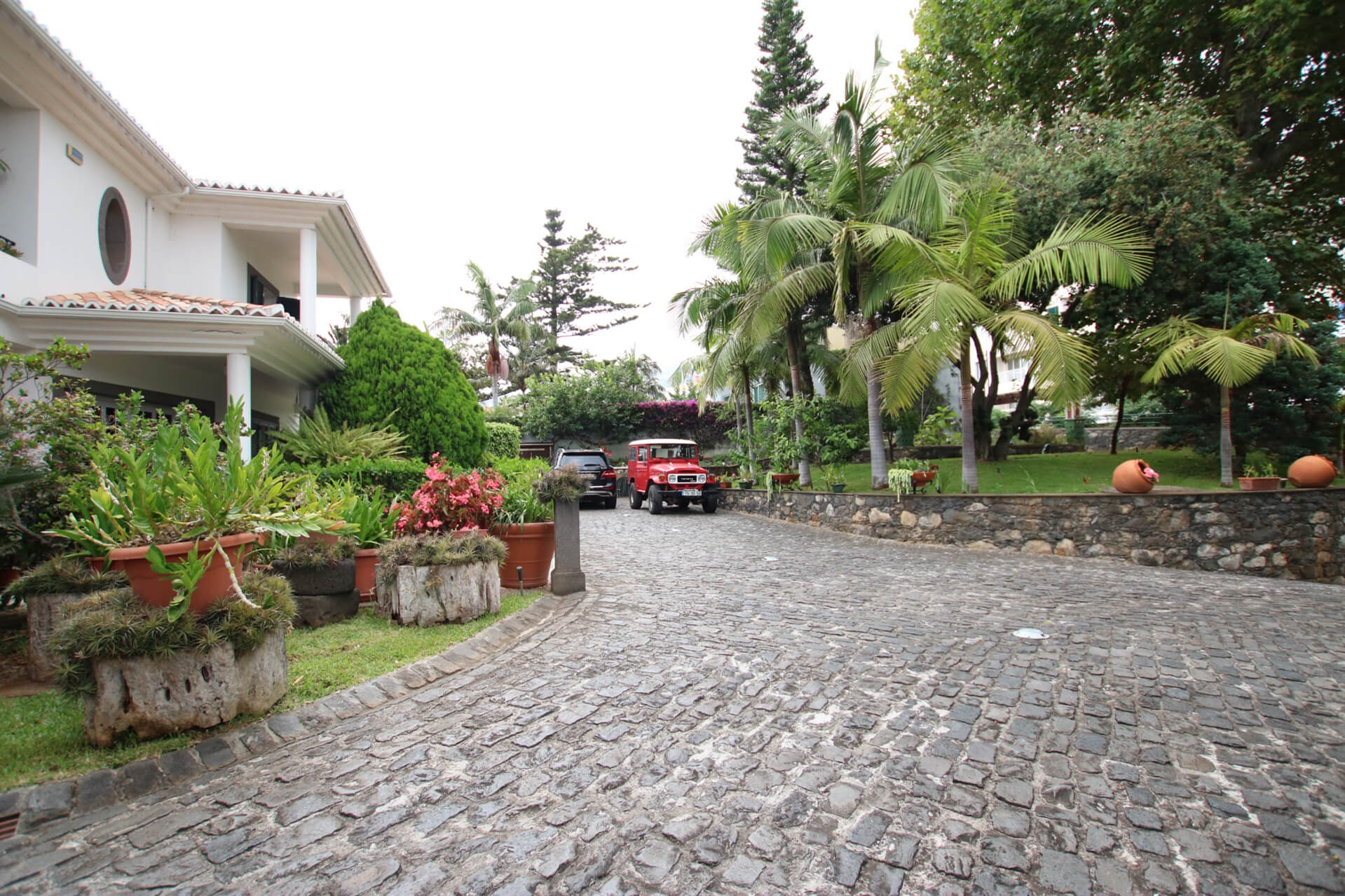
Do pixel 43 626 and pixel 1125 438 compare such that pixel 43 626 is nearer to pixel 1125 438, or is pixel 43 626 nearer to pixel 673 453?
pixel 673 453

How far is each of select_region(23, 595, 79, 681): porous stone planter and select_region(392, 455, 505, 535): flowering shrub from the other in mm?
2271

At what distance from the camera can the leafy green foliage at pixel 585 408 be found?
81.0 feet

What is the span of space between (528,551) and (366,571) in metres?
1.53

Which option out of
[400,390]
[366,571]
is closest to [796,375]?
[400,390]

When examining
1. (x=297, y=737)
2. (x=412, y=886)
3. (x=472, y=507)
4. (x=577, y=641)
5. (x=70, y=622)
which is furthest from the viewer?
(x=472, y=507)

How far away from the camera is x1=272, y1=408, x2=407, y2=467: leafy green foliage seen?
351 inches

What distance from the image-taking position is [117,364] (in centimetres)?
784

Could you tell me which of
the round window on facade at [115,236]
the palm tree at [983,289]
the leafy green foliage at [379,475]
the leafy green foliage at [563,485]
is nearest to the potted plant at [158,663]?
the leafy green foliage at [563,485]

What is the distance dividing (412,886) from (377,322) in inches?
393

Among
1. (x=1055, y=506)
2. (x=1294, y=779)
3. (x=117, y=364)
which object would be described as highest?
(x=117, y=364)

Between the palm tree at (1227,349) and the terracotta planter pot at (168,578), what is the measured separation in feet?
37.9

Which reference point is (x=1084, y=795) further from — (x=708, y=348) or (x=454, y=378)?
(x=708, y=348)

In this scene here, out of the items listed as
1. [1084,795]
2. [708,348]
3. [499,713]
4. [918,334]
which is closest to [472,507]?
[499,713]

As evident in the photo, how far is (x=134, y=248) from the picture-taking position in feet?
28.2
